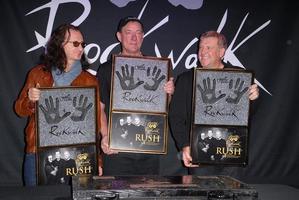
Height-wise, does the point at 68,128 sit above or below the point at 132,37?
below

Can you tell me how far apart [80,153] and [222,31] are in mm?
2019

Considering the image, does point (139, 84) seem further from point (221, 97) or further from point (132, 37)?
point (221, 97)

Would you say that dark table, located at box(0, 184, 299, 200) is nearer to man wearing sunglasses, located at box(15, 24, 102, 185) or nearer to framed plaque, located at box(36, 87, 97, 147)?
framed plaque, located at box(36, 87, 97, 147)

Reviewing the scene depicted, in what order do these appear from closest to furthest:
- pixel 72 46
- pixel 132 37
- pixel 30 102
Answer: pixel 30 102
pixel 72 46
pixel 132 37

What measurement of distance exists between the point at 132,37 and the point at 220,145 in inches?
36.0

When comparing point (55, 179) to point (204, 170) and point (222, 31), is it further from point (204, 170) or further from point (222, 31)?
point (222, 31)

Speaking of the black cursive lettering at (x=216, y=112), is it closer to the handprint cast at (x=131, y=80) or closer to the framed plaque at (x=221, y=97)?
the framed plaque at (x=221, y=97)

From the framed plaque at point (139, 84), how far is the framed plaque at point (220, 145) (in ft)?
1.05

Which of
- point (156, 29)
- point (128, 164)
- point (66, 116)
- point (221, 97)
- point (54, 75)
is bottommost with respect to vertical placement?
point (128, 164)

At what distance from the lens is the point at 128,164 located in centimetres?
257

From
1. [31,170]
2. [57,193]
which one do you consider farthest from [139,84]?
[57,193]

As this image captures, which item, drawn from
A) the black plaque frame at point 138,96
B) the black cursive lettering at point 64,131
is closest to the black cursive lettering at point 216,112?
the black plaque frame at point 138,96

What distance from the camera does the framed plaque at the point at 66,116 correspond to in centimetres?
205

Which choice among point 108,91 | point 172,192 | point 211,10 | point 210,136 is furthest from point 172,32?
point 172,192
